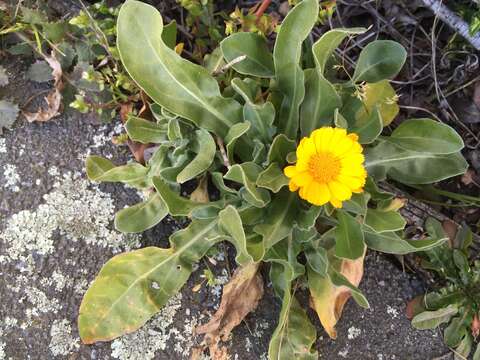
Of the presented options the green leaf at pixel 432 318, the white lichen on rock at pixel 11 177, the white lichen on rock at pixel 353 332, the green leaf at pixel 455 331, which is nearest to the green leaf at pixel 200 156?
the white lichen on rock at pixel 11 177

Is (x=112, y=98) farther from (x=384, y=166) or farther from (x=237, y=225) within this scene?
(x=384, y=166)

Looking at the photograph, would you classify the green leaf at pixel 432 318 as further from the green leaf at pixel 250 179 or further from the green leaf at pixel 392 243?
the green leaf at pixel 250 179

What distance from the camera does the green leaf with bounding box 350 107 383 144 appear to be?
1.69 m

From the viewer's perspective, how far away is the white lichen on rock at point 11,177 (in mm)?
1882

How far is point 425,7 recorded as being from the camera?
219 centimetres

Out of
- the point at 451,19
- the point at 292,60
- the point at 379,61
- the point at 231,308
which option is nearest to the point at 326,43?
the point at 292,60

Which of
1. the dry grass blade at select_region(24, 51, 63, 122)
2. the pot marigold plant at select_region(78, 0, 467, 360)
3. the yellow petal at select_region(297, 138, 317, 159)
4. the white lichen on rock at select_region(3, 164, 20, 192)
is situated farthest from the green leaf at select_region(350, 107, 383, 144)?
the white lichen on rock at select_region(3, 164, 20, 192)

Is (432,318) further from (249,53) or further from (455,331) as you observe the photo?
(249,53)

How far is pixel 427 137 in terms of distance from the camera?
180 centimetres

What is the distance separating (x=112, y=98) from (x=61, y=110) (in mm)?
167

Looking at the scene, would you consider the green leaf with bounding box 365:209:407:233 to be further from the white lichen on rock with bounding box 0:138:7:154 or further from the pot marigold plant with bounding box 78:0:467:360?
the white lichen on rock with bounding box 0:138:7:154

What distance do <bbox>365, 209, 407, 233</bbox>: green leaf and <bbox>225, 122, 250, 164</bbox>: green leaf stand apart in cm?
42

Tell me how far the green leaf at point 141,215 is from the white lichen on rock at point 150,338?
25 centimetres

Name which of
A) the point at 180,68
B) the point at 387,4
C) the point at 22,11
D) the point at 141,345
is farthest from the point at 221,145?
the point at 387,4
